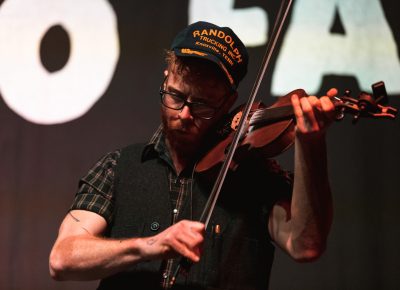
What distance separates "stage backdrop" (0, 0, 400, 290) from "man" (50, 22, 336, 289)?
527mm

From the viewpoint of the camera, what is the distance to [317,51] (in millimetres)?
1918

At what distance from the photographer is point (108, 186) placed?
136 centimetres

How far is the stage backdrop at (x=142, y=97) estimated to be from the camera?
1833 millimetres

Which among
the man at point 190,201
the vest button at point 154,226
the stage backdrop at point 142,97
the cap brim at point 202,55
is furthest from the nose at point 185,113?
the stage backdrop at point 142,97

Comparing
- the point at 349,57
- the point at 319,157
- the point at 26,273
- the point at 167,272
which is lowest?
the point at 26,273

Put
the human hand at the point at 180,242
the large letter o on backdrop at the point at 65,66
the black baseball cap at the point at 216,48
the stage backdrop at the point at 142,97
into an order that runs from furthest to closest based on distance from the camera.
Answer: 1. the large letter o on backdrop at the point at 65,66
2. the stage backdrop at the point at 142,97
3. the black baseball cap at the point at 216,48
4. the human hand at the point at 180,242

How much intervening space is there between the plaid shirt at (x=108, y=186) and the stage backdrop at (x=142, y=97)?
53 centimetres

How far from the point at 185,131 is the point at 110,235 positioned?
30cm

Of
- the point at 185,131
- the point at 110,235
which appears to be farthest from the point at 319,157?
the point at 110,235

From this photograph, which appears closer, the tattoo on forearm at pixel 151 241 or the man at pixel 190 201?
the tattoo on forearm at pixel 151 241

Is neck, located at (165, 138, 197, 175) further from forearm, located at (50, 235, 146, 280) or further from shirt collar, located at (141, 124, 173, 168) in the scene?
forearm, located at (50, 235, 146, 280)

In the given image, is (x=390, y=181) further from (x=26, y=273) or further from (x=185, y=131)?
(x=26, y=273)

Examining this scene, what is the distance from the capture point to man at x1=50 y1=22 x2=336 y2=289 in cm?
124

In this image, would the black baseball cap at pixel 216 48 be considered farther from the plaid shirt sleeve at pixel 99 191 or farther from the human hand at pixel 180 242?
the human hand at pixel 180 242
